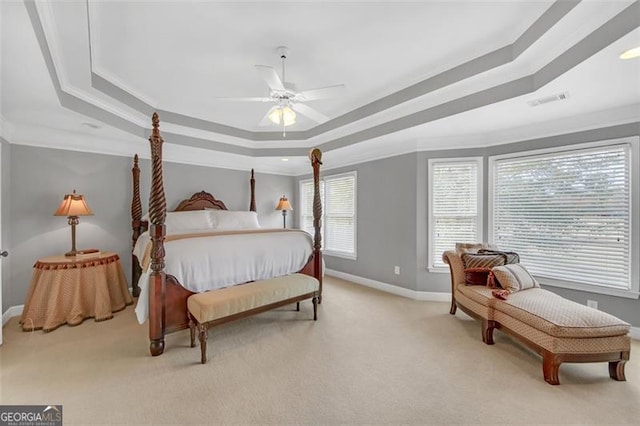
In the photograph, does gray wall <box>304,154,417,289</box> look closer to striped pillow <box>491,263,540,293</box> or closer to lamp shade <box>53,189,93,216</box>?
striped pillow <box>491,263,540,293</box>

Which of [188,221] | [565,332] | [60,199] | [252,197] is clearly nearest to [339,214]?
[252,197]

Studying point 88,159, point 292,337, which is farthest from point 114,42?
point 292,337

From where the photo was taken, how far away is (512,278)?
273cm

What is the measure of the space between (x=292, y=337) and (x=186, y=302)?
1124mm

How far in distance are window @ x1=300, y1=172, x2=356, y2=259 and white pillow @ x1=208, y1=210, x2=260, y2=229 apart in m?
1.54

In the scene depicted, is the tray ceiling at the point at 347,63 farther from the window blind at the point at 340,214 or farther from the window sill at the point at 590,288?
the window sill at the point at 590,288

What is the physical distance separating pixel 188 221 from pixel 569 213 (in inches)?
205

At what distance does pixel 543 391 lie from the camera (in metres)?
1.99

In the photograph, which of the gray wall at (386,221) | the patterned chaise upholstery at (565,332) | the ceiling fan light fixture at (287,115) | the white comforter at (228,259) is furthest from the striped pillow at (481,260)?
the ceiling fan light fixture at (287,115)

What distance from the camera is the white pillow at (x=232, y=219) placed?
4.64 meters

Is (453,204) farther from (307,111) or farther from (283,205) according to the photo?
(283,205)

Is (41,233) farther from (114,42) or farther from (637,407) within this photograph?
(637,407)

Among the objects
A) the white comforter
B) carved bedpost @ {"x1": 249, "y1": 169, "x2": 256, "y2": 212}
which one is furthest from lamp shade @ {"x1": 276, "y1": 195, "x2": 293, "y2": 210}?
the white comforter

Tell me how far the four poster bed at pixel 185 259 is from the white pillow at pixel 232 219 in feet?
2.17
